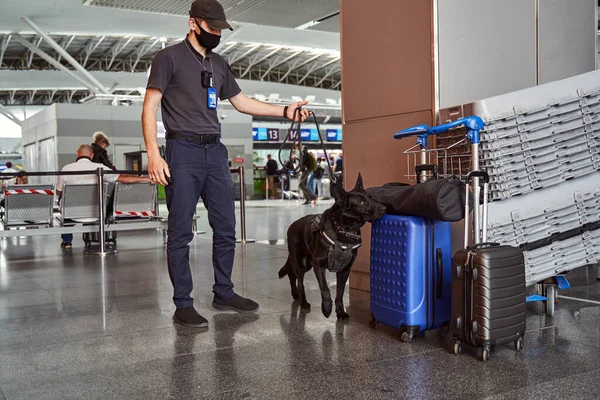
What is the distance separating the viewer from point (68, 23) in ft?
57.6

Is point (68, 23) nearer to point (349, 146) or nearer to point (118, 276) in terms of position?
point (118, 276)

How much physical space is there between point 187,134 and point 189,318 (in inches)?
41.0

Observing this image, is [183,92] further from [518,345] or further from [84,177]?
[84,177]

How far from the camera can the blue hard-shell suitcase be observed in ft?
9.78

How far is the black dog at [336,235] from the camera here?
3160 mm

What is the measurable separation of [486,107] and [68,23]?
55.7ft

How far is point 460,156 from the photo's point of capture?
126 inches

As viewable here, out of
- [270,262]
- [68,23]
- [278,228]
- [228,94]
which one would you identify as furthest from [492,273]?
[68,23]

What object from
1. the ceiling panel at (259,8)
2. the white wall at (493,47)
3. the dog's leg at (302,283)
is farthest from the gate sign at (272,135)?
the dog's leg at (302,283)

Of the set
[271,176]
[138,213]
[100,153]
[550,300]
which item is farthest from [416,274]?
[271,176]

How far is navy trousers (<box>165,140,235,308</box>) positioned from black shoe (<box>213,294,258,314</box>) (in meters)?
0.26

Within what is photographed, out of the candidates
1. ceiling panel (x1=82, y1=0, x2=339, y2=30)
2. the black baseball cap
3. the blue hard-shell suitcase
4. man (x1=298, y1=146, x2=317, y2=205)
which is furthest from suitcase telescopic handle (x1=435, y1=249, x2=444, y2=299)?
man (x1=298, y1=146, x2=317, y2=205)

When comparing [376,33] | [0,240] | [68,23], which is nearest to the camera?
[376,33]

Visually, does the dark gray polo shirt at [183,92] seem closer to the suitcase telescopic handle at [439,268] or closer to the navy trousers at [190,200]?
the navy trousers at [190,200]
